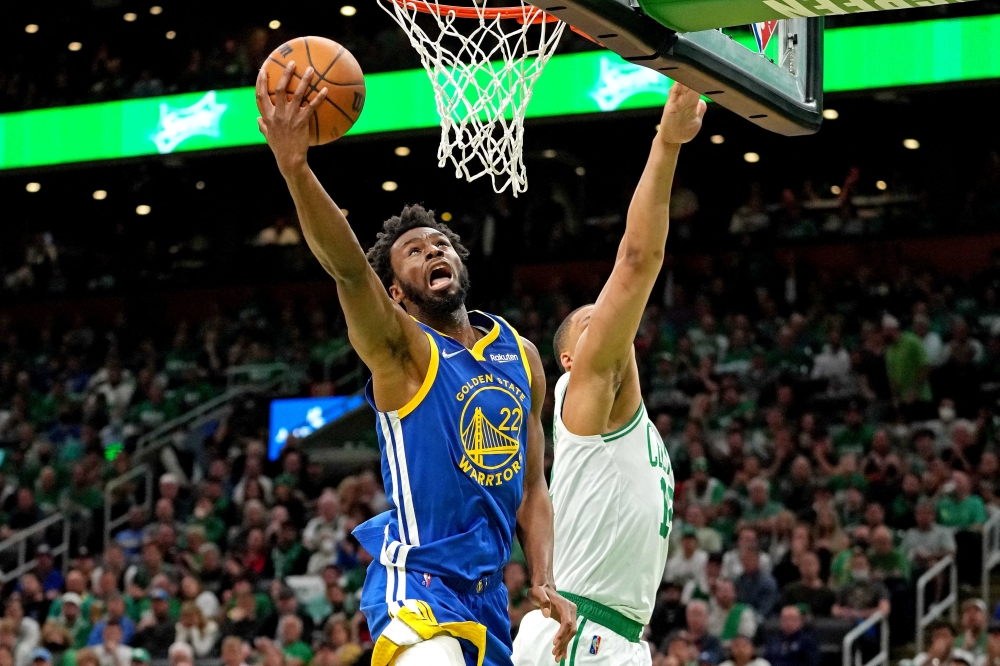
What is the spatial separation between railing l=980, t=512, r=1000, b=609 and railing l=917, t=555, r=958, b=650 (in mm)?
215

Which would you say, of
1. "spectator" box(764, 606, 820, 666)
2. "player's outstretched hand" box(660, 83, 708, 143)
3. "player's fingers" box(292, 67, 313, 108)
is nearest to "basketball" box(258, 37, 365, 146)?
"player's fingers" box(292, 67, 313, 108)

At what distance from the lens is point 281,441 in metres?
17.5

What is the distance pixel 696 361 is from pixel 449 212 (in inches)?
238

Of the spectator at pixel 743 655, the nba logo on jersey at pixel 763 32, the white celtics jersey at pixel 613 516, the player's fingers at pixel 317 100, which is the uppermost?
the nba logo on jersey at pixel 763 32

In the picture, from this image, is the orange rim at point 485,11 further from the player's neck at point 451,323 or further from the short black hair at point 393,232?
the player's neck at point 451,323

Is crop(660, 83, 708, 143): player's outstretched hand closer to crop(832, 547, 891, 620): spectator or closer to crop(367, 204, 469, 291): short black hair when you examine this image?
crop(367, 204, 469, 291): short black hair

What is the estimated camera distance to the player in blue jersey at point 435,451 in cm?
387

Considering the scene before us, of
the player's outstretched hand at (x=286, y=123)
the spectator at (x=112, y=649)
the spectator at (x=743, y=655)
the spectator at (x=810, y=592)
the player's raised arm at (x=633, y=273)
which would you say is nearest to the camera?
the player's outstretched hand at (x=286, y=123)

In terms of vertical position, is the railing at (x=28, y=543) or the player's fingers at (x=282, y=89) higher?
the player's fingers at (x=282, y=89)

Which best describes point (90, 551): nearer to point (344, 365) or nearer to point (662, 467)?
point (344, 365)

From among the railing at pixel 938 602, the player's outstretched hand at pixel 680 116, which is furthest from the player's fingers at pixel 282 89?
the railing at pixel 938 602

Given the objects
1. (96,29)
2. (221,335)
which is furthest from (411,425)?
(96,29)

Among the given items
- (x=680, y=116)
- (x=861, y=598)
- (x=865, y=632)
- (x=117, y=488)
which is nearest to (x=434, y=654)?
(x=680, y=116)

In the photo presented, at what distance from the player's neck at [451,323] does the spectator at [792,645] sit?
606 cm
